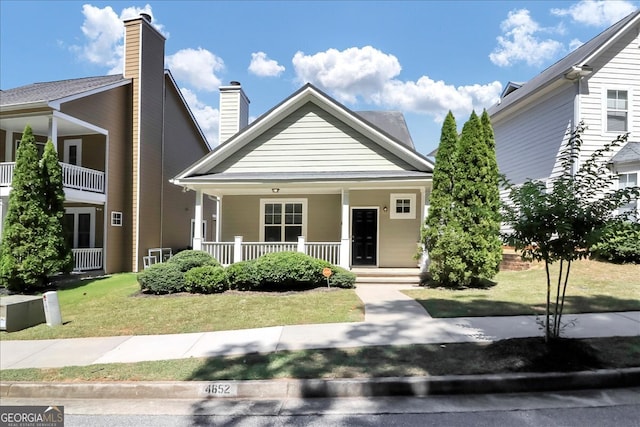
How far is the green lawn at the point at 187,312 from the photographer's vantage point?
7.08 metres

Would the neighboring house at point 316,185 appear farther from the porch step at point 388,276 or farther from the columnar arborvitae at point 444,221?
the columnar arborvitae at point 444,221

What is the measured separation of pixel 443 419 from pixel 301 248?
8537mm

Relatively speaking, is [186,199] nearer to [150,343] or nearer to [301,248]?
[301,248]

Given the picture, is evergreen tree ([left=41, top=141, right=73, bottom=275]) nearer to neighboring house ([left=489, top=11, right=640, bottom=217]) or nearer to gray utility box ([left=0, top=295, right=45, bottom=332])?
gray utility box ([left=0, top=295, right=45, bottom=332])

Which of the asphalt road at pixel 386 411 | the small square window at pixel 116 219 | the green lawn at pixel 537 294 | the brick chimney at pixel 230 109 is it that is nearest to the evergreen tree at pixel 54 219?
the small square window at pixel 116 219

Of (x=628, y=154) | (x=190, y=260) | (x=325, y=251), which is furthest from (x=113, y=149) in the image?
(x=628, y=154)

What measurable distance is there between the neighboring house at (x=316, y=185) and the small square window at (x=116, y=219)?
4.43 metres

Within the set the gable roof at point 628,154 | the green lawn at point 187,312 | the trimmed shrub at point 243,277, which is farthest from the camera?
the gable roof at point 628,154

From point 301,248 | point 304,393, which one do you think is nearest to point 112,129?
point 301,248

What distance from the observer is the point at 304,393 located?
430cm

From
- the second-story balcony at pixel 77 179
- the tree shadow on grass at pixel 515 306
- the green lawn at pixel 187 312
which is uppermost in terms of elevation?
the second-story balcony at pixel 77 179

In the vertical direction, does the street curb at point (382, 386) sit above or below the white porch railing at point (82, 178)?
below

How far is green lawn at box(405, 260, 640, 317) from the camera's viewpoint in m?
7.47

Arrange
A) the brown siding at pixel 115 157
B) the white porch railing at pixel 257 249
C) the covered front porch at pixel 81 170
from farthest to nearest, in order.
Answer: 1. the brown siding at pixel 115 157
2. the covered front porch at pixel 81 170
3. the white porch railing at pixel 257 249
